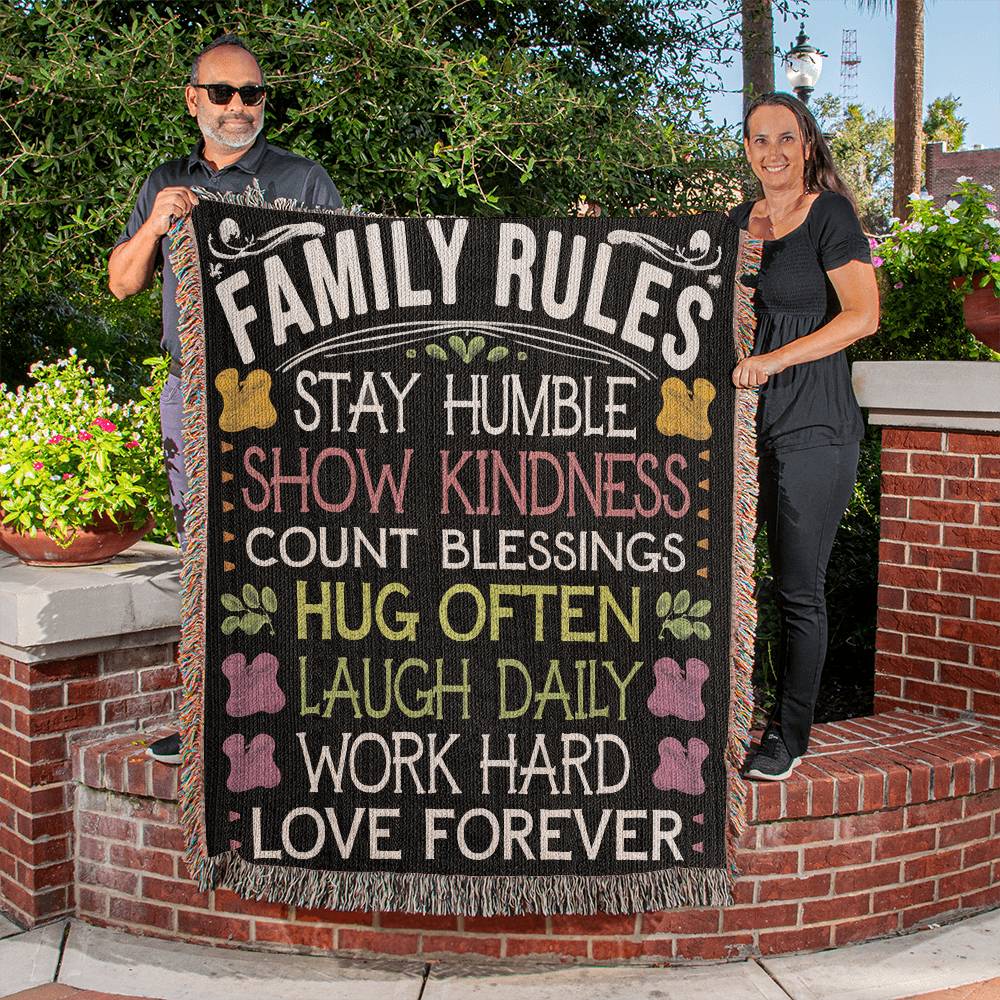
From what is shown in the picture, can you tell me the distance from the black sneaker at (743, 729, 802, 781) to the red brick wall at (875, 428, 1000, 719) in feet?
2.66

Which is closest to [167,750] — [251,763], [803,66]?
[251,763]

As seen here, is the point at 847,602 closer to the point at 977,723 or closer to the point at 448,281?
the point at 977,723

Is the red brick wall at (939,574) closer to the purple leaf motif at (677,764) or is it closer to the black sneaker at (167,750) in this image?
the purple leaf motif at (677,764)

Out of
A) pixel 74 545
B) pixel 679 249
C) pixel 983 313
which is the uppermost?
pixel 679 249

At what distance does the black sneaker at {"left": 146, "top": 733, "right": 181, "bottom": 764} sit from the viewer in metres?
2.82

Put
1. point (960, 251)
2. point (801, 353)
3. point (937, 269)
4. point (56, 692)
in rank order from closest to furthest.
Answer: point (801, 353) → point (56, 692) → point (960, 251) → point (937, 269)

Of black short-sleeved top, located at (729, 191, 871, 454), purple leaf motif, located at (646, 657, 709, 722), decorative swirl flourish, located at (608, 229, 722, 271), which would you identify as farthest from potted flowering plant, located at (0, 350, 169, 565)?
black short-sleeved top, located at (729, 191, 871, 454)

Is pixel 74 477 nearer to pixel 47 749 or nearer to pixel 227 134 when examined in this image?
pixel 47 749

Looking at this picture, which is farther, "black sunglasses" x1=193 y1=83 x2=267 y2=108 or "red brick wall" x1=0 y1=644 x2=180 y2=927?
"red brick wall" x1=0 y1=644 x2=180 y2=927

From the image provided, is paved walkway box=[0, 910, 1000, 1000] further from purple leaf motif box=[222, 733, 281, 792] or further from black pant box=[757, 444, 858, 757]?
black pant box=[757, 444, 858, 757]

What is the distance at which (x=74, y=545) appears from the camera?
3.07m

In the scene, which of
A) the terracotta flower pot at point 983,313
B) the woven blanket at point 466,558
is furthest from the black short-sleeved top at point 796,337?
the terracotta flower pot at point 983,313

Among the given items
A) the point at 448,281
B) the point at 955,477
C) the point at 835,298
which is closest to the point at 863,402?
the point at 955,477

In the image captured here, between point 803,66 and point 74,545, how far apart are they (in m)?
6.39
